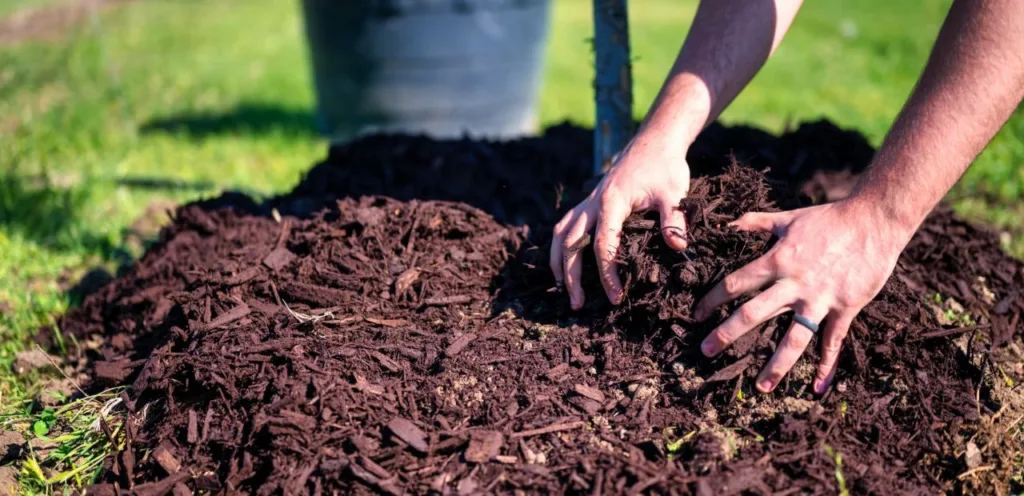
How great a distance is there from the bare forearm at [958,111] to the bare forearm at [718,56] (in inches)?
27.1

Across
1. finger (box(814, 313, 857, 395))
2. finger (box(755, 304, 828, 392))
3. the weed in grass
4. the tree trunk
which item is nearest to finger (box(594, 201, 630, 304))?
finger (box(755, 304, 828, 392))

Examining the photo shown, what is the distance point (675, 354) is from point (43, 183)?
4560 millimetres

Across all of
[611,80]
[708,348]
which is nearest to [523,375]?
[708,348]

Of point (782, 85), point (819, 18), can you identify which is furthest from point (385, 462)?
point (819, 18)

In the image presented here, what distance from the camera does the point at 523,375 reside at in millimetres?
2410

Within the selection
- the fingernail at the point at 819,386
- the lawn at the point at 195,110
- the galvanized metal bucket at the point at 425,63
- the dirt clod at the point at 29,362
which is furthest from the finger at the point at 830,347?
the galvanized metal bucket at the point at 425,63

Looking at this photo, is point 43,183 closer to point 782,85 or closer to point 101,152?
point 101,152

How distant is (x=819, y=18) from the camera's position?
11531 millimetres

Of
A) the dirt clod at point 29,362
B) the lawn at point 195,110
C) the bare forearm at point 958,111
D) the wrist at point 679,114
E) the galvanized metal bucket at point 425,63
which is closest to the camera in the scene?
the bare forearm at point 958,111

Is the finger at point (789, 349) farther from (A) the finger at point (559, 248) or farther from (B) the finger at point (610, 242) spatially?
(A) the finger at point (559, 248)

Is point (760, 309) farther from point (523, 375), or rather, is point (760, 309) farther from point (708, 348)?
point (523, 375)

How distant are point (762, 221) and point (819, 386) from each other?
52 cm

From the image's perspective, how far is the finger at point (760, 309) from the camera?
7.14ft

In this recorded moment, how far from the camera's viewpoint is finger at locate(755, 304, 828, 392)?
85.9 inches
